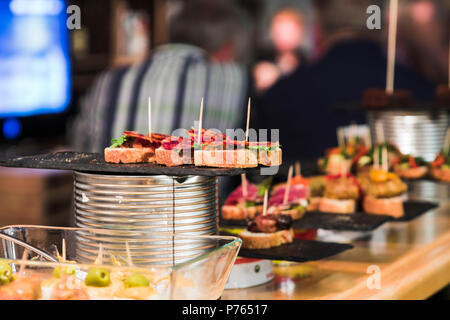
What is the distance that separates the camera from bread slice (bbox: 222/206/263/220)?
7.89 ft

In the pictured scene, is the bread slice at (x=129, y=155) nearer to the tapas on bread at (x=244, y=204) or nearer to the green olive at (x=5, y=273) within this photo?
the green olive at (x=5, y=273)

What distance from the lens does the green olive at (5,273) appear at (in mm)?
1508

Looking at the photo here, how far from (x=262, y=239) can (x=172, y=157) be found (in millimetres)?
475

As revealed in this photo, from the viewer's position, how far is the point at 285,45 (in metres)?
8.44

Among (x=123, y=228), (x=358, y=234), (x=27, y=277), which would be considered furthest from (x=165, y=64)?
(x=27, y=277)

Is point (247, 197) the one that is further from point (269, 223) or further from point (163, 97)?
point (163, 97)

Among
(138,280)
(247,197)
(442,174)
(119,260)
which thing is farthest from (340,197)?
(138,280)

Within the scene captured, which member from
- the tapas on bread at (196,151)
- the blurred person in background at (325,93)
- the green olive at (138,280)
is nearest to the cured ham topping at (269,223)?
the tapas on bread at (196,151)

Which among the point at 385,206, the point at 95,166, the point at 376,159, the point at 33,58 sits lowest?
the point at 385,206

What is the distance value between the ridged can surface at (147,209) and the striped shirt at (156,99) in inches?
109

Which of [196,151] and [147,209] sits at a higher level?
[196,151]

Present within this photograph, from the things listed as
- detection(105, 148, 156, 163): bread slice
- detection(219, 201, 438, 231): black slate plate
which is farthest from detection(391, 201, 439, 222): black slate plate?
detection(105, 148, 156, 163): bread slice

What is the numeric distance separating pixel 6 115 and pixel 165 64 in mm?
2013

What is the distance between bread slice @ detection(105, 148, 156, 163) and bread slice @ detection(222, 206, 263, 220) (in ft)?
1.95
